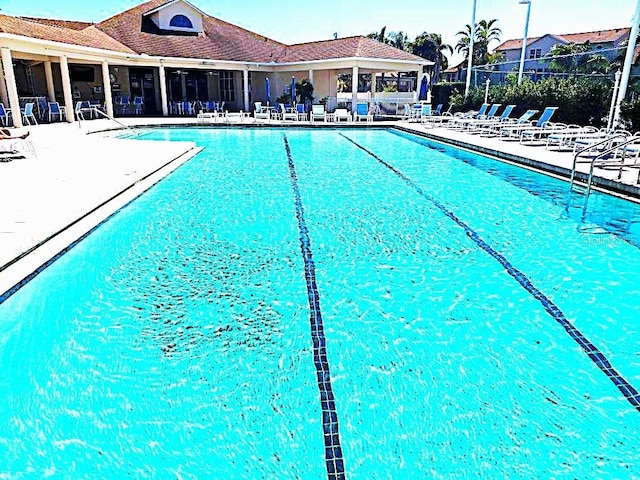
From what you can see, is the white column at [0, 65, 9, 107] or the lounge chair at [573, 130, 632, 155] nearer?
the lounge chair at [573, 130, 632, 155]

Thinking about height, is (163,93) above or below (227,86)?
below

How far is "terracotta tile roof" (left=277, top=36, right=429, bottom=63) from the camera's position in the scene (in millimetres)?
23844

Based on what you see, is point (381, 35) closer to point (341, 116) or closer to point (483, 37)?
point (483, 37)

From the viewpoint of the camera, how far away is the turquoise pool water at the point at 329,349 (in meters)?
3.04

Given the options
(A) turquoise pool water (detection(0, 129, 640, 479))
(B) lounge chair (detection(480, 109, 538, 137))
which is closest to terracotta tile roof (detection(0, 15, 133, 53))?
(A) turquoise pool water (detection(0, 129, 640, 479))

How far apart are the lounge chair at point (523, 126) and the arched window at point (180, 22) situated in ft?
63.3

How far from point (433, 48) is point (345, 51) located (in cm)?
2956

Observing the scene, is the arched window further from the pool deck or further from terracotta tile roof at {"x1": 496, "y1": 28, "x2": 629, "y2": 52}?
terracotta tile roof at {"x1": 496, "y1": 28, "x2": 629, "y2": 52}

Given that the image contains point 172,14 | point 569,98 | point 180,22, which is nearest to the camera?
point 569,98

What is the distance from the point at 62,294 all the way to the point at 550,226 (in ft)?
22.4

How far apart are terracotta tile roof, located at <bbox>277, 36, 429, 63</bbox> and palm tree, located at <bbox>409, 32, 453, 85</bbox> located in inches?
1022

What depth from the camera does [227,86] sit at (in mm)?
28344

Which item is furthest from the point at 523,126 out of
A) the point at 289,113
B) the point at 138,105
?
the point at 138,105

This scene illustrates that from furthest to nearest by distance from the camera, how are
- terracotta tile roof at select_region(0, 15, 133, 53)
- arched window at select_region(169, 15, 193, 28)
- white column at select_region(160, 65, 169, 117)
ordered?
1. arched window at select_region(169, 15, 193, 28)
2. white column at select_region(160, 65, 169, 117)
3. terracotta tile roof at select_region(0, 15, 133, 53)
